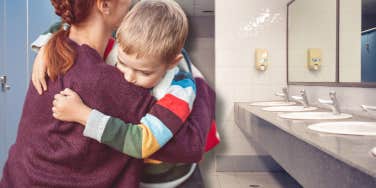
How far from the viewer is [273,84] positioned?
3566 millimetres

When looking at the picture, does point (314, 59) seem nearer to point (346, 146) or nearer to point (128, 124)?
point (346, 146)

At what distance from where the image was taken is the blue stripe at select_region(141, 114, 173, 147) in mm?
718

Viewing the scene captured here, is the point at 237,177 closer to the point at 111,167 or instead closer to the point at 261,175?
the point at 261,175

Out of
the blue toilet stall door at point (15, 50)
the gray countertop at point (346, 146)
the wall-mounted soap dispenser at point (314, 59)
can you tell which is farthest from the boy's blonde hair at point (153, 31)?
the wall-mounted soap dispenser at point (314, 59)

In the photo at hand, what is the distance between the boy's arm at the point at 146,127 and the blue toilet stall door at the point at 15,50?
2469 millimetres

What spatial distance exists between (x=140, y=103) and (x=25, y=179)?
1.00 feet

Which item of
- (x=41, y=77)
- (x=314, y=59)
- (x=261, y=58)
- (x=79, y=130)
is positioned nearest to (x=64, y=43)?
(x=41, y=77)

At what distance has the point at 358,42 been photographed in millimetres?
2268

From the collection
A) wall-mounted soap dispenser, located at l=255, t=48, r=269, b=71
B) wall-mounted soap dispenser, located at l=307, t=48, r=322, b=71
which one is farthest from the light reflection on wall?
wall-mounted soap dispenser, located at l=307, t=48, r=322, b=71

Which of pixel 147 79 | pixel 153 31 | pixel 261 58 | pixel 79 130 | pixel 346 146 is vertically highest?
pixel 261 58

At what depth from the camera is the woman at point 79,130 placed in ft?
2.36

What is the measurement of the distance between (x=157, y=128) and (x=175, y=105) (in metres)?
0.06

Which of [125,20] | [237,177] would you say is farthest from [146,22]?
[237,177]

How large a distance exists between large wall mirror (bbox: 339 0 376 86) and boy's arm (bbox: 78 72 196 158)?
162 centimetres
